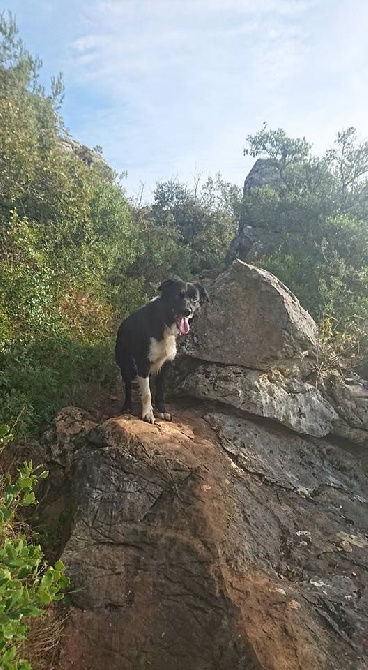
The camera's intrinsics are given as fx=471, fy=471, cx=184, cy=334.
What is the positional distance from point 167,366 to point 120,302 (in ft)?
14.5

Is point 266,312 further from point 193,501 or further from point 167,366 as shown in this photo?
point 193,501

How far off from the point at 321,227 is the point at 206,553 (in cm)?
1192

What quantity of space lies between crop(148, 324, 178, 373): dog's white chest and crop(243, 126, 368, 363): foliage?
10.9ft

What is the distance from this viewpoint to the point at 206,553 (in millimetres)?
4363

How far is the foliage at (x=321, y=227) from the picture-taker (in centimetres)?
1021

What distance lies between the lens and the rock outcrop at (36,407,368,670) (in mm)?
3820

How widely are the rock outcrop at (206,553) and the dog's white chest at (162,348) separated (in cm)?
86

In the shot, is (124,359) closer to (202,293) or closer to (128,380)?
(128,380)

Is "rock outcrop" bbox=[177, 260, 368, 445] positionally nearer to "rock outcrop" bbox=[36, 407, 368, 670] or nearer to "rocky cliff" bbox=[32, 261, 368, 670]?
"rocky cliff" bbox=[32, 261, 368, 670]

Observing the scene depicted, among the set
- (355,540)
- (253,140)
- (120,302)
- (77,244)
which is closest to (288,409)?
(355,540)

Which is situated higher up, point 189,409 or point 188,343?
point 188,343

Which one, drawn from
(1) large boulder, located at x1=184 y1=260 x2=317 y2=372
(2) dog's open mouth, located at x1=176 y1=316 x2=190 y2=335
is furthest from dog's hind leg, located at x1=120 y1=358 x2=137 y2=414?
(2) dog's open mouth, located at x1=176 y1=316 x2=190 y2=335

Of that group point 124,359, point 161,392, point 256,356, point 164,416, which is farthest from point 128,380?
point 256,356

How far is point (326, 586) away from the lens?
14.5 feet
